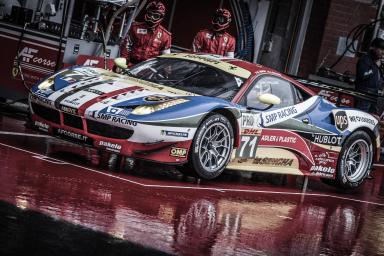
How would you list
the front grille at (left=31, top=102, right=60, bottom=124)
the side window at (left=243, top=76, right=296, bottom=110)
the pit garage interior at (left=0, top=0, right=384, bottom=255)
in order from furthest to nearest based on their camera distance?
the side window at (left=243, top=76, right=296, bottom=110), the front grille at (left=31, top=102, right=60, bottom=124), the pit garage interior at (left=0, top=0, right=384, bottom=255)

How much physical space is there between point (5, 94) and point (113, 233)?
25.6 feet

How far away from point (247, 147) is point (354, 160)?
239cm

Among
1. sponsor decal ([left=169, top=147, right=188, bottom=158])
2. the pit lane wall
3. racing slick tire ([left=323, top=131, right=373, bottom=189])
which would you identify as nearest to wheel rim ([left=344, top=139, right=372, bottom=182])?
racing slick tire ([left=323, top=131, right=373, bottom=189])

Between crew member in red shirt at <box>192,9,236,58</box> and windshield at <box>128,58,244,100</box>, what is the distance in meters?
3.46

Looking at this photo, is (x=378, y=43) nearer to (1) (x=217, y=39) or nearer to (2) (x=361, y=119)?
(1) (x=217, y=39)

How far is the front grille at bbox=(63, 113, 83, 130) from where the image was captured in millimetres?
9758

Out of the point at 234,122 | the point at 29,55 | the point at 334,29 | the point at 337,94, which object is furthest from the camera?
the point at 334,29

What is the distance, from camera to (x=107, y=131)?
9656mm

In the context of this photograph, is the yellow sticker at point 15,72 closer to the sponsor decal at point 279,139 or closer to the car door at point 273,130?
the car door at point 273,130

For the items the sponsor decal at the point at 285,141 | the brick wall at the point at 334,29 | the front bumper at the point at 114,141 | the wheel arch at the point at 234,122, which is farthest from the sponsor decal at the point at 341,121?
the brick wall at the point at 334,29

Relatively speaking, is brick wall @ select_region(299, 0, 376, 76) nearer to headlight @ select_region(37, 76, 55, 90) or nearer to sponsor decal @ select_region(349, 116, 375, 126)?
sponsor decal @ select_region(349, 116, 375, 126)

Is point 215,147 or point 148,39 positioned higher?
point 148,39

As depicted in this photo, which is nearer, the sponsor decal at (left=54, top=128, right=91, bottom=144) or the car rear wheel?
the sponsor decal at (left=54, top=128, right=91, bottom=144)

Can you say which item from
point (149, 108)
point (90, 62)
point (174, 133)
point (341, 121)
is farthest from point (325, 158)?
point (90, 62)
